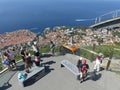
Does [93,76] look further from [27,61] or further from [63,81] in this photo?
[27,61]

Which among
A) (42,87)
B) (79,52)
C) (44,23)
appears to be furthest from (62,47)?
(44,23)

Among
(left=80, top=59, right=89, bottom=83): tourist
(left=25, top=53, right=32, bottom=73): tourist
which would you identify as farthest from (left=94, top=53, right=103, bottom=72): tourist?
(left=25, top=53, right=32, bottom=73): tourist

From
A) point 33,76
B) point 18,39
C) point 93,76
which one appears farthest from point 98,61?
point 18,39

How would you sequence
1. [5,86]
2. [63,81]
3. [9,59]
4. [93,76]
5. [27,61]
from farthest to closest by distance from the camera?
[9,59]
[27,61]
[93,76]
[63,81]
[5,86]

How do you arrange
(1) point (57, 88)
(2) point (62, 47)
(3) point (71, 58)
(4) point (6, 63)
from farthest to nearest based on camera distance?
(2) point (62, 47) < (3) point (71, 58) < (4) point (6, 63) < (1) point (57, 88)

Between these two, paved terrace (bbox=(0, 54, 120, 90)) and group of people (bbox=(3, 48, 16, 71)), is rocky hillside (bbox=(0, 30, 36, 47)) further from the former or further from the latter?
paved terrace (bbox=(0, 54, 120, 90))

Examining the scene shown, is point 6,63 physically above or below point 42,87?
above

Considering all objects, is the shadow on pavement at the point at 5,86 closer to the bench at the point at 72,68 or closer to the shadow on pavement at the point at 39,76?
the shadow on pavement at the point at 39,76

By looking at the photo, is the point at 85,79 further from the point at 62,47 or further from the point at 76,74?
the point at 62,47
